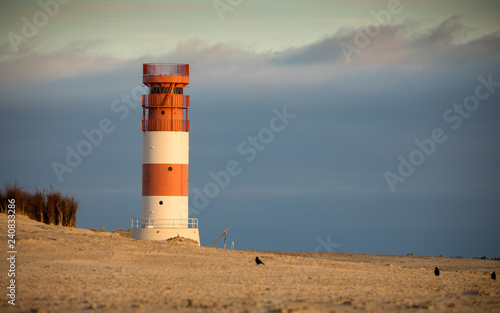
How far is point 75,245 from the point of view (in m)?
20.3

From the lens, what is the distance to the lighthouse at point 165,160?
30.4 meters

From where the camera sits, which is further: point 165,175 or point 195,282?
point 165,175

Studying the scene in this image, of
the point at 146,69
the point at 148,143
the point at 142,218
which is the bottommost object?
the point at 142,218

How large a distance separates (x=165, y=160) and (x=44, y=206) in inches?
259

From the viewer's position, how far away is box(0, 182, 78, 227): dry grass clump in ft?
81.9

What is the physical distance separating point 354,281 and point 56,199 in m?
13.5

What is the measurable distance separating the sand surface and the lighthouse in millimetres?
6956

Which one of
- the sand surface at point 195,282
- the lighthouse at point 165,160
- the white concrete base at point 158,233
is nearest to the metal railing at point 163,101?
the lighthouse at point 165,160

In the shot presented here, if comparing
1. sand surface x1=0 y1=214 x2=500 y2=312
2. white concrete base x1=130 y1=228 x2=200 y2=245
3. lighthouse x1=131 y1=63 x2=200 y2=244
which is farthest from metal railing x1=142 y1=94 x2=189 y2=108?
sand surface x1=0 y1=214 x2=500 y2=312

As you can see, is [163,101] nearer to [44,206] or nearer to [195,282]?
[44,206]

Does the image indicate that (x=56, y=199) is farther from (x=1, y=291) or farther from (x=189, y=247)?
(x=1, y=291)

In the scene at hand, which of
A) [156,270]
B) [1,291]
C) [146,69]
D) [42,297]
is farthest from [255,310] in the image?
[146,69]

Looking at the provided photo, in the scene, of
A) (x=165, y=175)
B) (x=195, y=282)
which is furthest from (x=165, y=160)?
(x=195, y=282)

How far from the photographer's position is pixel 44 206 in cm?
2573
